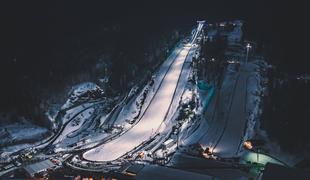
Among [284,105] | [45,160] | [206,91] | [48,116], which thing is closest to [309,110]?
[284,105]

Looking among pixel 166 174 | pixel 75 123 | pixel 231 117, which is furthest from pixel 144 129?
pixel 166 174

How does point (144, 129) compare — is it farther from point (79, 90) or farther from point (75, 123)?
point (79, 90)

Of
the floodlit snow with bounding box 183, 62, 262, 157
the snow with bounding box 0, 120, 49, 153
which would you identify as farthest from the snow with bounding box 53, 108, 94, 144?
the floodlit snow with bounding box 183, 62, 262, 157

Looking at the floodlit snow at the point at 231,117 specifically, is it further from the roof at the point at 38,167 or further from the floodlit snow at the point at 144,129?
the roof at the point at 38,167

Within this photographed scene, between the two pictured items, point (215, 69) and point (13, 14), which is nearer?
point (215, 69)

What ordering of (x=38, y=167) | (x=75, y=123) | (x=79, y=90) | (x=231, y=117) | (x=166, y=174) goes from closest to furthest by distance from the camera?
(x=166, y=174) < (x=38, y=167) < (x=231, y=117) < (x=75, y=123) < (x=79, y=90)

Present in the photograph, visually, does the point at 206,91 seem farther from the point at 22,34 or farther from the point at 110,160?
the point at 22,34
